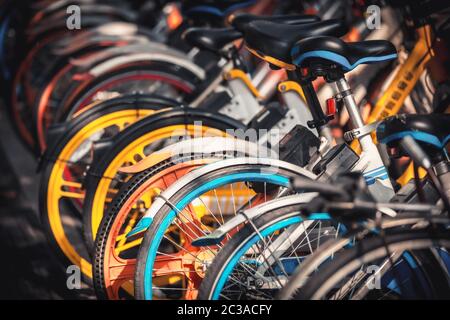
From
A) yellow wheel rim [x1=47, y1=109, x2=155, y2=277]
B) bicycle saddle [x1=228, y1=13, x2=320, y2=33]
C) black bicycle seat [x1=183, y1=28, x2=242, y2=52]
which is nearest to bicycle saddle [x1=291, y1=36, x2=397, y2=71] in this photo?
bicycle saddle [x1=228, y1=13, x2=320, y2=33]

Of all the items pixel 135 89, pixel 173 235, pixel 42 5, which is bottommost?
pixel 173 235

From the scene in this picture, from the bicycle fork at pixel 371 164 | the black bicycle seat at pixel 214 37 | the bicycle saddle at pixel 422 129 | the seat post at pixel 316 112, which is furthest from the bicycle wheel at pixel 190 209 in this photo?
the black bicycle seat at pixel 214 37

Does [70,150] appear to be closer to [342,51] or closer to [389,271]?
[342,51]

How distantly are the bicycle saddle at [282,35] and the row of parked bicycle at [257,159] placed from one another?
1 cm

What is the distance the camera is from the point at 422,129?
118 inches

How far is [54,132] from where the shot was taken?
4.59 meters

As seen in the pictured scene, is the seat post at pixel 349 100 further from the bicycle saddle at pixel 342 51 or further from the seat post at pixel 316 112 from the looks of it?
the seat post at pixel 316 112

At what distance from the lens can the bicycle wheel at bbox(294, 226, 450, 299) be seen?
2.75 metres

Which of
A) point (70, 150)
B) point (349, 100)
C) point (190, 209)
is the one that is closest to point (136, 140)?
point (70, 150)

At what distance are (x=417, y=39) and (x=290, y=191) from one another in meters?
1.74

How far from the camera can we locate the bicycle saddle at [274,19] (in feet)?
13.9

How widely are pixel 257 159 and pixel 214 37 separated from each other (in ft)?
5.25
